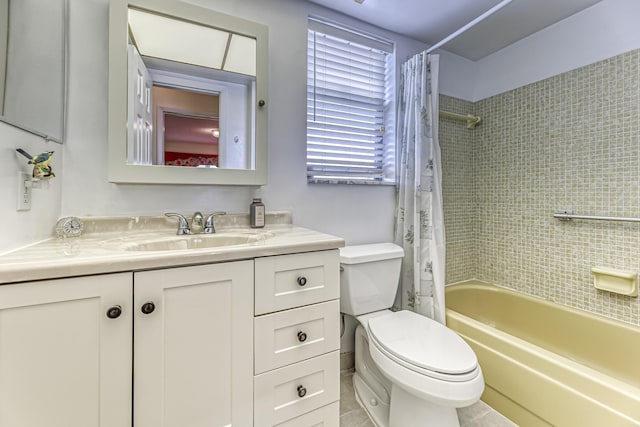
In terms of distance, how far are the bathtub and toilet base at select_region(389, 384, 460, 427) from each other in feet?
1.39

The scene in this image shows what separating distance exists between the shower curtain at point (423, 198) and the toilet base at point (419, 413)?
0.54 metres

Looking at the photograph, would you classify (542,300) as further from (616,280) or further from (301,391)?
(301,391)

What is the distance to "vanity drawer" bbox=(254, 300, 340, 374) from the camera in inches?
35.4

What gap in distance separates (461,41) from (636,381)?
2375 millimetres

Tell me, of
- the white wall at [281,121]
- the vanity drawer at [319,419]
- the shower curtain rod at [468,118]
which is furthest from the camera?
the shower curtain rod at [468,118]

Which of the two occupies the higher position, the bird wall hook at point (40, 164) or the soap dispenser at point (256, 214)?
the bird wall hook at point (40, 164)

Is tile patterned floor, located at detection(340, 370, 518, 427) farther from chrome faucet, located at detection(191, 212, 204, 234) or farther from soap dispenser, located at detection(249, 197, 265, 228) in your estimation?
chrome faucet, located at detection(191, 212, 204, 234)

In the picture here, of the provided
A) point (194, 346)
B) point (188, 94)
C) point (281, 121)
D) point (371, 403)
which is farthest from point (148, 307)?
point (371, 403)

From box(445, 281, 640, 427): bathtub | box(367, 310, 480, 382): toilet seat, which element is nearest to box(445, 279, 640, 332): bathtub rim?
box(445, 281, 640, 427): bathtub

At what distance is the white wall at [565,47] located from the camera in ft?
5.00

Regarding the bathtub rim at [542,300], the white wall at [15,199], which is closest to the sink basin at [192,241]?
the white wall at [15,199]

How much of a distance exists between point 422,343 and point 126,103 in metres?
1.67

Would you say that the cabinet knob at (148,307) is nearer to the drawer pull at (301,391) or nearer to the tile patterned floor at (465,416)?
the drawer pull at (301,391)

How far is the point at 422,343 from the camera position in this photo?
1162mm
